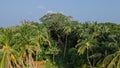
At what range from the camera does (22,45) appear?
62.9 metres

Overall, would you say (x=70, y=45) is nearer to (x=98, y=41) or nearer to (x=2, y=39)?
(x=98, y=41)

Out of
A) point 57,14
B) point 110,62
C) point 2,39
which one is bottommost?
point 110,62

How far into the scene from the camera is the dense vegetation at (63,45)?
5149 cm

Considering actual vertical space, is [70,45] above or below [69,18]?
below

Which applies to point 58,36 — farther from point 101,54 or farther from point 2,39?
point 2,39

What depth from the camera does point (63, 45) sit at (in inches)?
3610

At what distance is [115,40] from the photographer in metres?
57.8

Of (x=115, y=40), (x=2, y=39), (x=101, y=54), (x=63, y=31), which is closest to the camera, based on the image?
(x=2, y=39)

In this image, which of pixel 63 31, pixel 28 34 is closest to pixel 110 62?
pixel 28 34

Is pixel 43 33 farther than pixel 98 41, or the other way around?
pixel 43 33

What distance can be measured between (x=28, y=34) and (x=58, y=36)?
28.2 metres

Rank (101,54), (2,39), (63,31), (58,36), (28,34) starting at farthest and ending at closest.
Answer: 1. (58,36)
2. (63,31)
3. (28,34)
4. (101,54)
5. (2,39)

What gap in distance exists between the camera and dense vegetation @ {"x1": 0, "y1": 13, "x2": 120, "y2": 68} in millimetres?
51491

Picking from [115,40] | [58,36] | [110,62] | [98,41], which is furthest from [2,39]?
[58,36]
